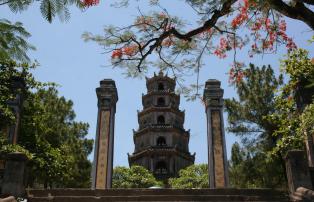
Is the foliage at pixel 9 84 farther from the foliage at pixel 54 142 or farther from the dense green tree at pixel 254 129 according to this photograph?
the dense green tree at pixel 254 129

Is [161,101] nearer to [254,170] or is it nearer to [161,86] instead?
[161,86]

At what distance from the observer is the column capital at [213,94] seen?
19.1 m

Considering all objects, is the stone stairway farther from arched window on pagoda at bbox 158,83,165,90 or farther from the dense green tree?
arched window on pagoda at bbox 158,83,165,90

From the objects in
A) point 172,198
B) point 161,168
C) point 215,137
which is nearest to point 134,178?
point 161,168

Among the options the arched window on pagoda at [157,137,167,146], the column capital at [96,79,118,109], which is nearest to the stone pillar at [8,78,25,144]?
the column capital at [96,79,118,109]

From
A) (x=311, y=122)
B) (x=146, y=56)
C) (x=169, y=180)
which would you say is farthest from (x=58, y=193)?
(x=169, y=180)

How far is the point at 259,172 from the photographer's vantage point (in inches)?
748

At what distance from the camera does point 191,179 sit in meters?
33.8

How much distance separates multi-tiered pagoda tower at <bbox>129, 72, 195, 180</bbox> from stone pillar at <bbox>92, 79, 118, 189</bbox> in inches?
610

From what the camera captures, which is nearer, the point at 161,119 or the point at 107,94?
the point at 107,94

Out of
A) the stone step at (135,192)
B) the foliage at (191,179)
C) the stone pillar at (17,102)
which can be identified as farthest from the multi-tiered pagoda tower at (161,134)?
the stone step at (135,192)

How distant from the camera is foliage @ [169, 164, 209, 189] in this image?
33375 mm

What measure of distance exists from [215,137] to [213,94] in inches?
90.4

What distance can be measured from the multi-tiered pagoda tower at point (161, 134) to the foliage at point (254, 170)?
14818mm
